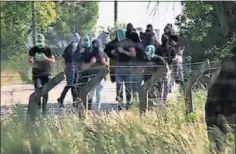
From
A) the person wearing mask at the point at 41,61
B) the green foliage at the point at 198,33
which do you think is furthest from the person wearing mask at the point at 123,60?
the person wearing mask at the point at 41,61

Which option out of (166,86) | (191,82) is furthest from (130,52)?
(191,82)

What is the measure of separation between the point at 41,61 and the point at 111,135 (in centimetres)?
280

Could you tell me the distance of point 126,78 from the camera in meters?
8.09

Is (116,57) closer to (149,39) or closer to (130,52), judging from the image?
(130,52)

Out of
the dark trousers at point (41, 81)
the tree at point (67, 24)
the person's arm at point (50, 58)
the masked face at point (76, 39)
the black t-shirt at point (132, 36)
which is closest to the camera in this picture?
Answer: the dark trousers at point (41, 81)

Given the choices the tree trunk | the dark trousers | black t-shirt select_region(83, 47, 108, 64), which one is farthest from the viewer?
black t-shirt select_region(83, 47, 108, 64)

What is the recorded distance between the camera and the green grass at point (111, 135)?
4793 mm

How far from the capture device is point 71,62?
8.14 m

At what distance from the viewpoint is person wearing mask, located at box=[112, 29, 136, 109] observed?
7951 mm

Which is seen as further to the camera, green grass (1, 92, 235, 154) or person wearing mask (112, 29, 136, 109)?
person wearing mask (112, 29, 136, 109)

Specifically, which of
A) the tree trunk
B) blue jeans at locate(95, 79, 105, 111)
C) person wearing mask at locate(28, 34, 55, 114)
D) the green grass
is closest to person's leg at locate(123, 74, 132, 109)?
blue jeans at locate(95, 79, 105, 111)

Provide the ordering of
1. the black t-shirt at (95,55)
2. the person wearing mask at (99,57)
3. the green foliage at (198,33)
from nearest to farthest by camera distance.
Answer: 1. the green foliage at (198,33)
2. the person wearing mask at (99,57)
3. the black t-shirt at (95,55)

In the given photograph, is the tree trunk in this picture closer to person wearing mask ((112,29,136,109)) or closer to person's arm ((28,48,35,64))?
person wearing mask ((112,29,136,109))

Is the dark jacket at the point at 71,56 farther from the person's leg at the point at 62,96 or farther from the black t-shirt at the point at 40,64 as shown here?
the person's leg at the point at 62,96
